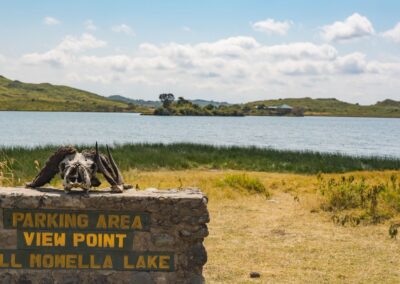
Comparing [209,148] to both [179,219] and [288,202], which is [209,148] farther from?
[179,219]

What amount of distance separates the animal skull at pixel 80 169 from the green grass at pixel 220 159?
61.0ft

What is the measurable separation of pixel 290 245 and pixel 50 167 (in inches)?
249

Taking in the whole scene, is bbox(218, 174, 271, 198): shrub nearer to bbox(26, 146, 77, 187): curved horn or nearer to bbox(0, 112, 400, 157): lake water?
bbox(26, 146, 77, 187): curved horn

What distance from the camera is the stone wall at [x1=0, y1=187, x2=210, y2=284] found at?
8117mm

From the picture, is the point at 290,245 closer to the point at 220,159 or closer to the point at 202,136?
the point at 220,159

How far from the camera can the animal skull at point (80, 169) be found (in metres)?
8.32

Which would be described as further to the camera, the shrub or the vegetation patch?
the shrub

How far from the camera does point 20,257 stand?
8.22 meters

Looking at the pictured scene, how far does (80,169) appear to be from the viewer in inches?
327

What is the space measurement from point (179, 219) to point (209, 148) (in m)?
30.2

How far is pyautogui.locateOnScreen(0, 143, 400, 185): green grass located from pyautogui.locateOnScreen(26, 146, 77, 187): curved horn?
730 inches

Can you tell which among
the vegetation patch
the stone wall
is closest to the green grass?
the vegetation patch

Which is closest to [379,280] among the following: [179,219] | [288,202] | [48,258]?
[179,219]

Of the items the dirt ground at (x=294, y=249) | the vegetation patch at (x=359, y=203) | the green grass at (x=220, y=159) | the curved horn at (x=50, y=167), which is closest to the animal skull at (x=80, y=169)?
the curved horn at (x=50, y=167)
